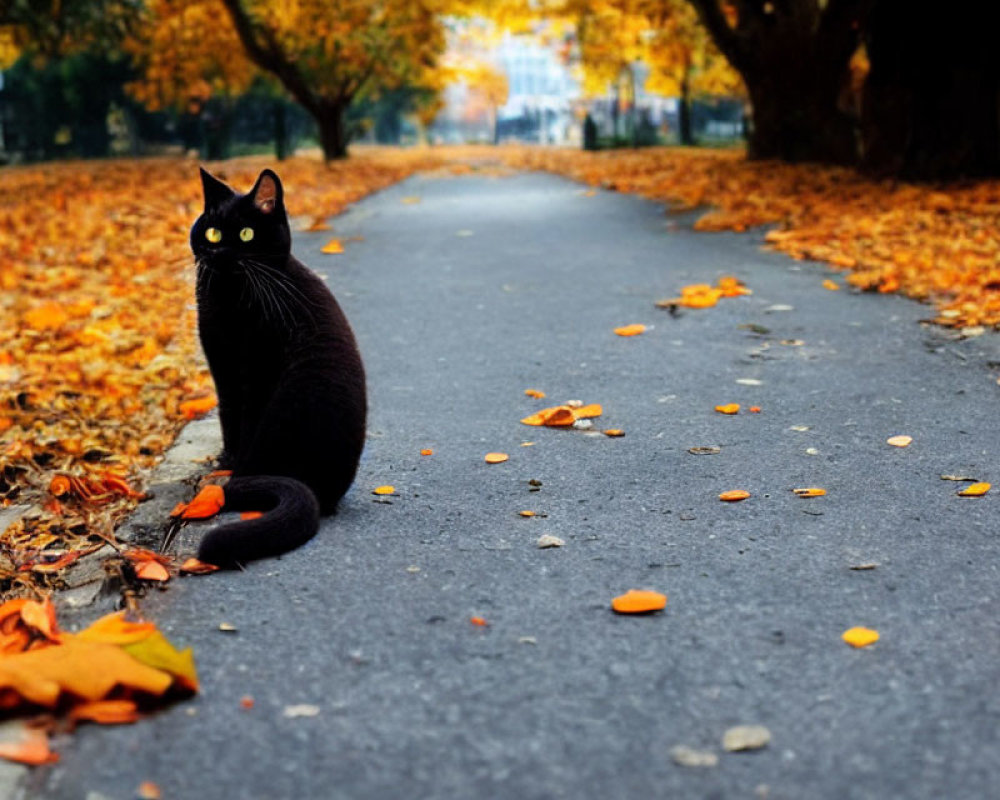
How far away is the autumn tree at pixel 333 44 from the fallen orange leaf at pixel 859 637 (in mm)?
19917

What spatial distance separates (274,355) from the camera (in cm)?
316

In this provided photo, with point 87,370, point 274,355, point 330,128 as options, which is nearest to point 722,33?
point 330,128

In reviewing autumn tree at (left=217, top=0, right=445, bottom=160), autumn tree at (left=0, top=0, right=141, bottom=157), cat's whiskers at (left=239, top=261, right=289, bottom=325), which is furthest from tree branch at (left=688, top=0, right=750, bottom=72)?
autumn tree at (left=0, top=0, right=141, bottom=157)

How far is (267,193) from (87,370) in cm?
267

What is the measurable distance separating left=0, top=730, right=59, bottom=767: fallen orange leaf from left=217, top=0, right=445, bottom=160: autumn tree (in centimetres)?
1996

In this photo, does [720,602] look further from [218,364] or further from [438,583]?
[218,364]

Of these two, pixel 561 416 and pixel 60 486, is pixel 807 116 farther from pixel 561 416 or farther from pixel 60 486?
pixel 60 486

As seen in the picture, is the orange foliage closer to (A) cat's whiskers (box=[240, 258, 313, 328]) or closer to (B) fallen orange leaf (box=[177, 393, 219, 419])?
(A) cat's whiskers (box=[240, 258, 313, 328])

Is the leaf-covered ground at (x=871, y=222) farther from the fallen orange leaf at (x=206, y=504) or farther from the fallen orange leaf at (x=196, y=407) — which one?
the fallen orange leaf at (x=206, y=504)

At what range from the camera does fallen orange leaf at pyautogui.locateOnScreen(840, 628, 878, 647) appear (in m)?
2.33

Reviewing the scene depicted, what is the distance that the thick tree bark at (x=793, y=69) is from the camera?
15.7 metres

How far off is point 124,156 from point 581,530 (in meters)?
36.5

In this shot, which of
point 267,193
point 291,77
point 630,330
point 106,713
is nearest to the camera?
point 106,713

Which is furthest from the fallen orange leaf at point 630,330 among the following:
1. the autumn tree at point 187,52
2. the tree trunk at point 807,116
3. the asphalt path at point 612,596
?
the autumn tree at point 187,52
